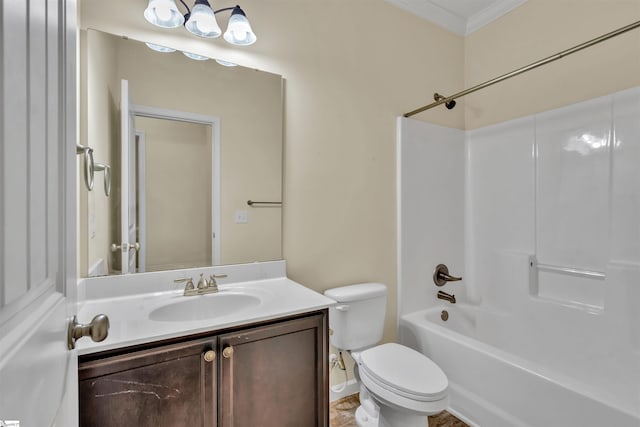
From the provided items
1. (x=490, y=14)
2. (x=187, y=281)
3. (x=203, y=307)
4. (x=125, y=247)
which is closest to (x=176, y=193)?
(x=125, y=247)

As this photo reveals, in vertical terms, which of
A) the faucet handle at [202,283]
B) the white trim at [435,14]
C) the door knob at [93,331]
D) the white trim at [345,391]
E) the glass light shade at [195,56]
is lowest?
the white trim at [345,391]

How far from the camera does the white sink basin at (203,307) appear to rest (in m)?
1.27

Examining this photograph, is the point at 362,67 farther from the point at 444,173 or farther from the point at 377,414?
the point at 377,414

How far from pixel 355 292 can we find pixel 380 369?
408 millimetres

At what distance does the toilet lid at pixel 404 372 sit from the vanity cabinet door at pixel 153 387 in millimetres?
767

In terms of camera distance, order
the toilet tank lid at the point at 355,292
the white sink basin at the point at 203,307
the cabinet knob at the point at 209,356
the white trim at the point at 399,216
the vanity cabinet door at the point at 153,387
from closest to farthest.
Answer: the vanity cabinet door at the point at 153,387
the cabinet knob at the point at 209,356
the white sink basin at the point at 203,307
the toilet tank lid at the point at 355,292
the white trim at the point at 399,216

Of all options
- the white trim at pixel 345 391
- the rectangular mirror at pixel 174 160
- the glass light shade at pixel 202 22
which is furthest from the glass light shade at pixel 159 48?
the white trim at pixel 345 391

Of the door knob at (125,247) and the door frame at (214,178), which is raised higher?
the door frame at (214,178)

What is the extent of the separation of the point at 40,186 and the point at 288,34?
1.66 meters

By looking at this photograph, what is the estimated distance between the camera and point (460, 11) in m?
2.37

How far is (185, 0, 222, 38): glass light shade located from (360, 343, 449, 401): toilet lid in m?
1.76

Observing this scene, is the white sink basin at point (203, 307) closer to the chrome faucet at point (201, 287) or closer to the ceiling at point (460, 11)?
the chrome faucet at point (201, 287)

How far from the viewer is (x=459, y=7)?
7.61ft

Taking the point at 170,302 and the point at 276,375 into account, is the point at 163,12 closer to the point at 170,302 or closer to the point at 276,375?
the point at 170,302
